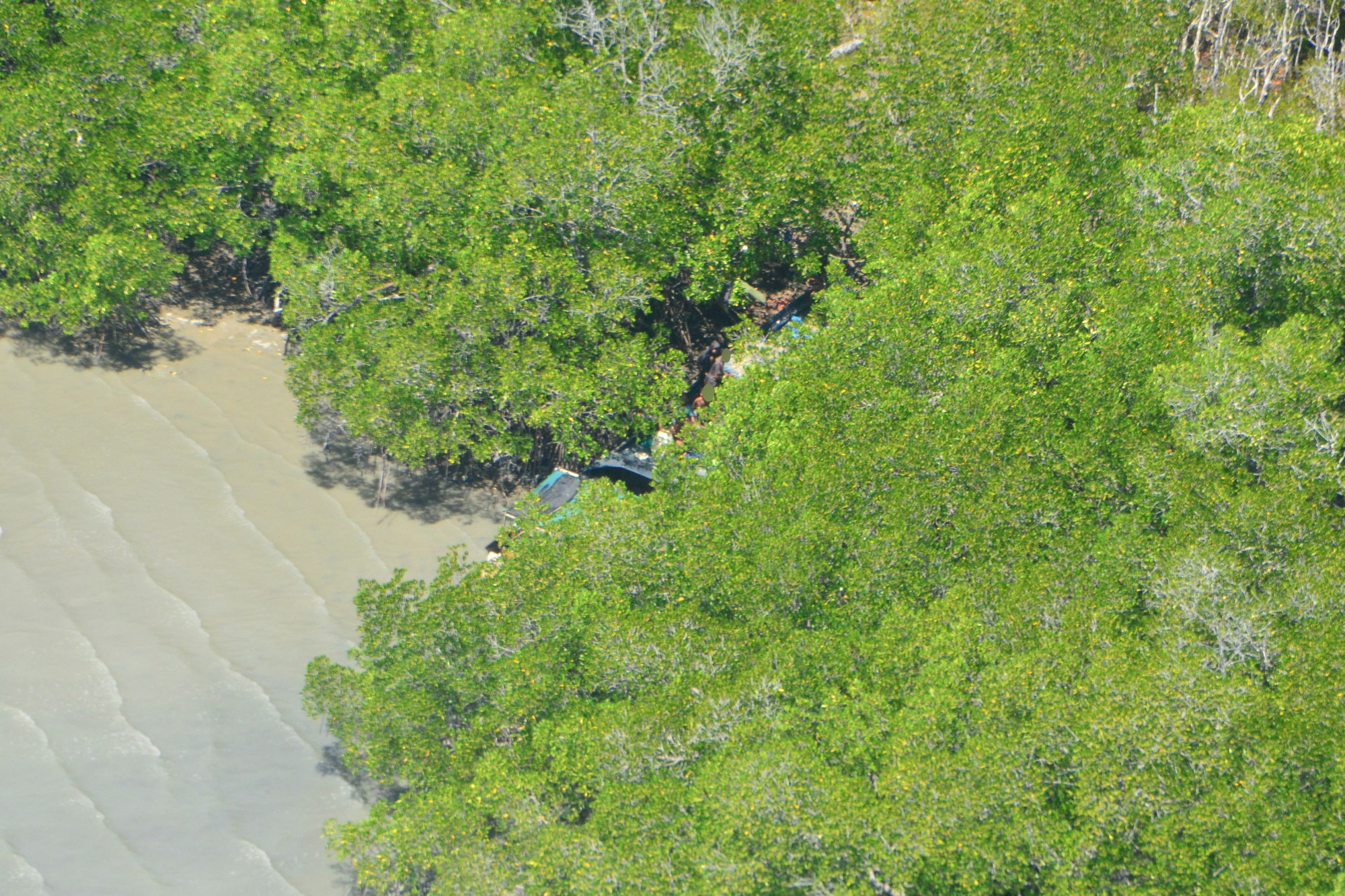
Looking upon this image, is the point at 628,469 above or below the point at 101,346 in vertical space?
below

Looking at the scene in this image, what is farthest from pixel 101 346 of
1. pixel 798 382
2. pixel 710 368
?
pixel 798 382

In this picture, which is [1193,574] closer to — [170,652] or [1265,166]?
[1265,166]

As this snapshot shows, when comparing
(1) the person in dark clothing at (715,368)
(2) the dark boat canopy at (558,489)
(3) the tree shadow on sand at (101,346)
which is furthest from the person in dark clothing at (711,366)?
(3) the tree shadow on sand at (101,346)

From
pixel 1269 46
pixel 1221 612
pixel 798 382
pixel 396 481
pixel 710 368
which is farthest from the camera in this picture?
pixel 710 368

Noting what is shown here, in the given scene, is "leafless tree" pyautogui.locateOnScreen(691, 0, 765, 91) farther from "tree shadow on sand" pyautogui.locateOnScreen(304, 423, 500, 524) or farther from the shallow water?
the shallow water

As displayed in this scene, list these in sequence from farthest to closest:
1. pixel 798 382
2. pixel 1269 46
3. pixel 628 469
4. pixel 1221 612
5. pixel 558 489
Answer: pixel 1269 46
pixel 628 469
pixel 558 489
pixel 798 382
pixel 1221 612

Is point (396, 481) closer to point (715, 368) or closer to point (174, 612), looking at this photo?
point (174, 612)
